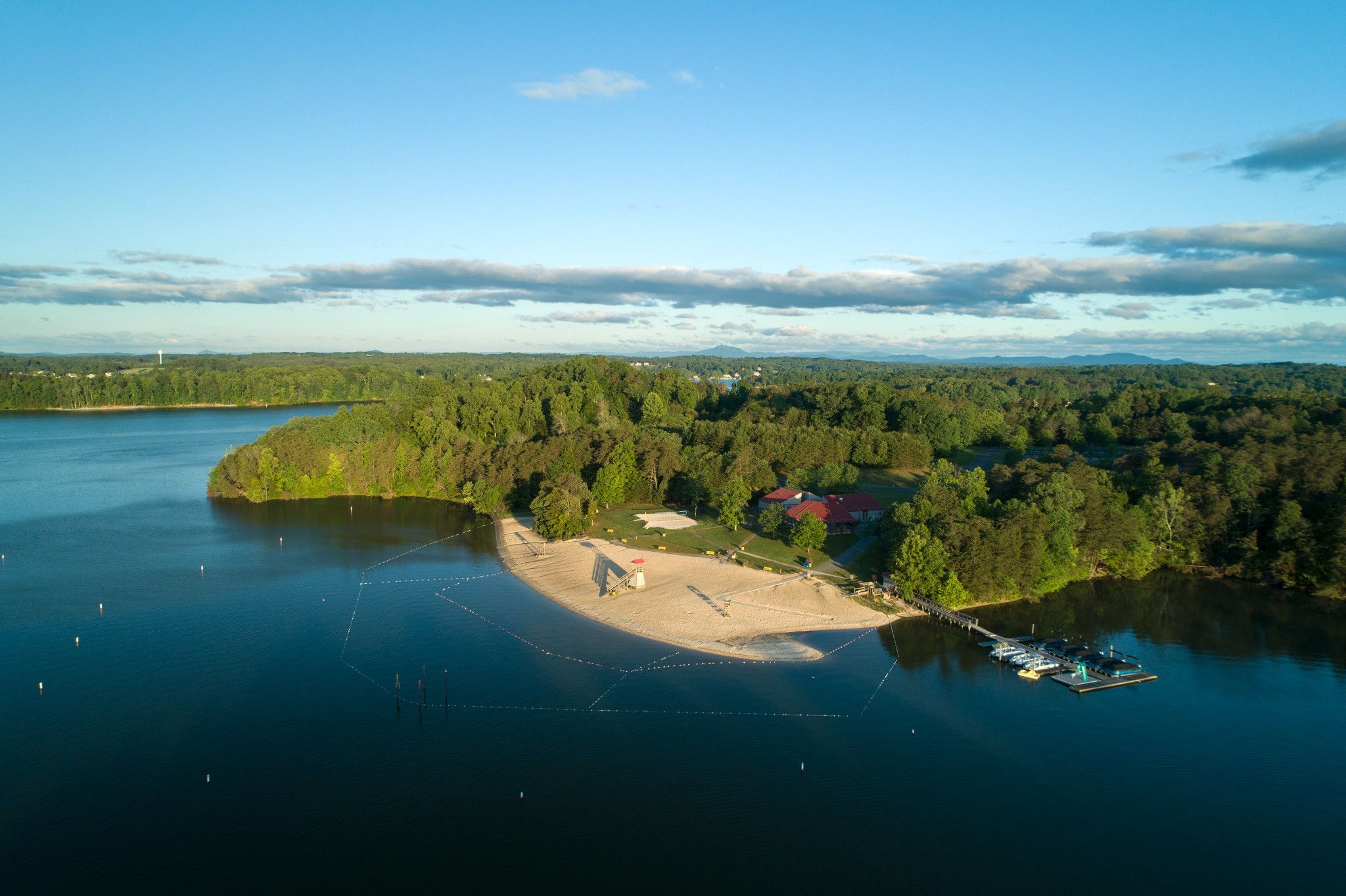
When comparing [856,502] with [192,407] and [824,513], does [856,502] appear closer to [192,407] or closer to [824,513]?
[824,513]

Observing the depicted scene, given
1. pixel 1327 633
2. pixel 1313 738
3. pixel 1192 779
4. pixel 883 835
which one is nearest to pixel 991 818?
pixel 883 835

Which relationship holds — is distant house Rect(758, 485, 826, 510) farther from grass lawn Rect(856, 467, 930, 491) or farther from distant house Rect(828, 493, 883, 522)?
grass lawn Rect(856, 467, 930, 491)

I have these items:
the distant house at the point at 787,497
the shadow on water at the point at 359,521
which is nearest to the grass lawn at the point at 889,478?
the distant house at the point at 787,497

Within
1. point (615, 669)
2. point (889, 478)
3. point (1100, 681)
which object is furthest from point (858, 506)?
point (615, 669)

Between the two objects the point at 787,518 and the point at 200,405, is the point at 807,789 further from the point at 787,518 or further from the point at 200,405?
the point at 200,405

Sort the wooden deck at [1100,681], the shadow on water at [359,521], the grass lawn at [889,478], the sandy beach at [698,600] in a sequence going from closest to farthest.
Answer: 1. the wooden deck at [1100,681]
2. the sandy beach at [698,600]
3. the shadow on water at [359,521]
4. the grass lawn at [889,478]

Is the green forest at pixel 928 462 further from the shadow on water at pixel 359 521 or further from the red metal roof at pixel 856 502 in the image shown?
the red metal roof at pixel 856 502
